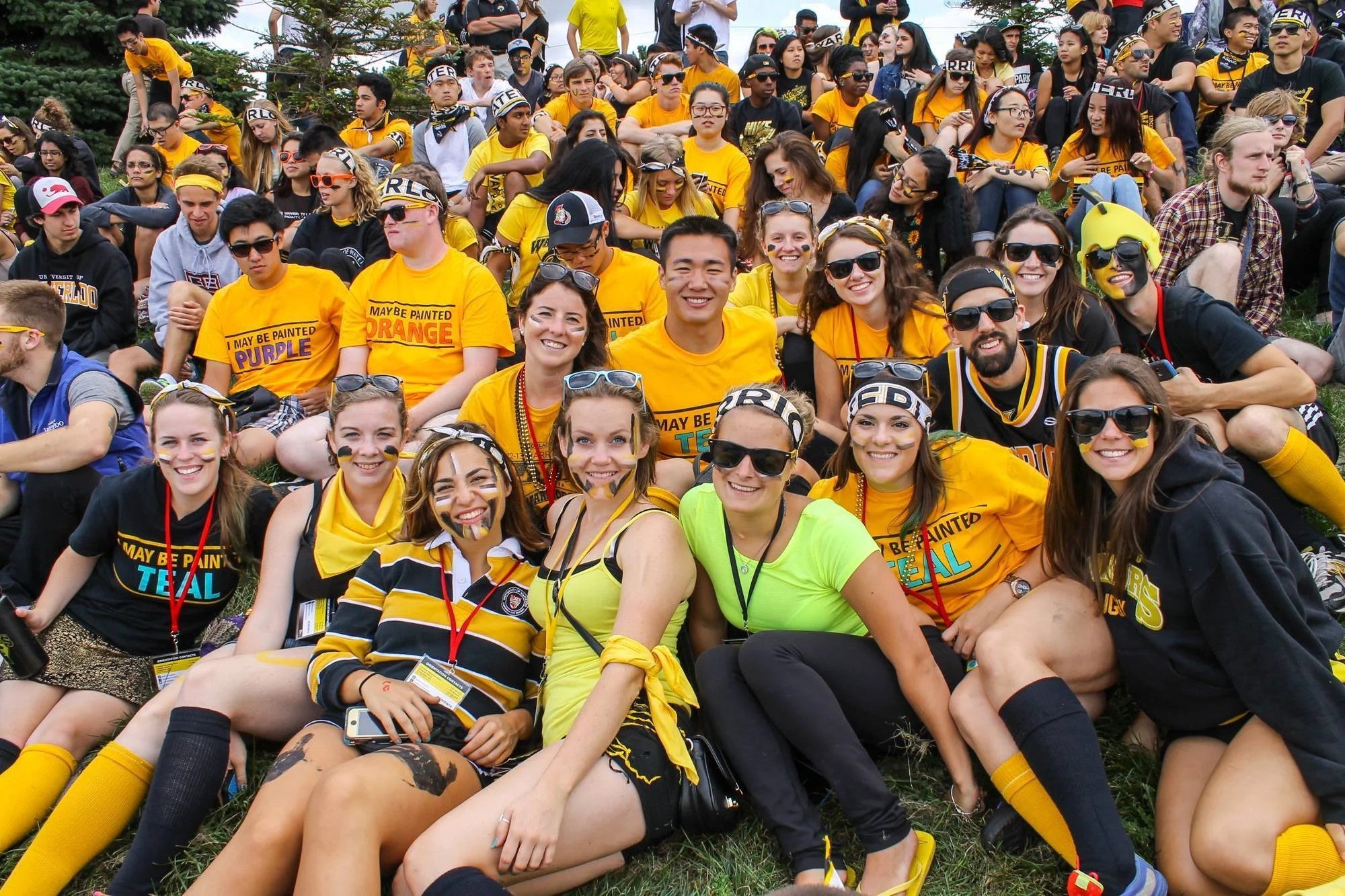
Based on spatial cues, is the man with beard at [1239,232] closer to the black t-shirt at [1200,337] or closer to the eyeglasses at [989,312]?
the black t-shirt at [1200,337]

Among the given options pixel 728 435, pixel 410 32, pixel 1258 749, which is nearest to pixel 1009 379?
pixel 728 435

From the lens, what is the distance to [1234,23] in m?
10.3

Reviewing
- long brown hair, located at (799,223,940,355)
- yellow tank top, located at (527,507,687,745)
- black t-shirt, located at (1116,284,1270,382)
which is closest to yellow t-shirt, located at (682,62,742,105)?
long brown hair, located at (799,223,940,355)

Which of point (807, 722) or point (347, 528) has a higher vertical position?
point (347, 528)

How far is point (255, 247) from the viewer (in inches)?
227

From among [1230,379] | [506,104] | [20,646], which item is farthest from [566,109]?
[20,646]

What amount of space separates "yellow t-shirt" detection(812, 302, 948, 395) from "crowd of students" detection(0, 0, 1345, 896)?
0.05 feet

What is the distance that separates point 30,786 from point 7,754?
0.93 ft

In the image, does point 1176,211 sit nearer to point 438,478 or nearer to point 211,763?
point 438,478

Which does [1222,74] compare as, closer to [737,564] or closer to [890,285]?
[890,285]

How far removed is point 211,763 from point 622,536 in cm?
156

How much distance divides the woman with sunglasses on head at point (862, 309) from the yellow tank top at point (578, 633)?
174cm

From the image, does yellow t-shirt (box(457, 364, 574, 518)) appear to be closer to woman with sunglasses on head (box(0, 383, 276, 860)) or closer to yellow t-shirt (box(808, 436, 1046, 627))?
woman with sunglasses on head (box(0, 383, 276, 860))

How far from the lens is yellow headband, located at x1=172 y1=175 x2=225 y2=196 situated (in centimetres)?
665
